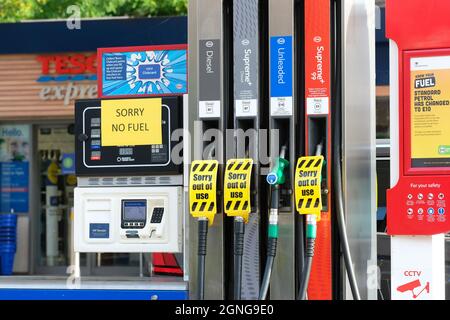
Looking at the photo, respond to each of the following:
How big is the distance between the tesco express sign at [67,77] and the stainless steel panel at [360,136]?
9.93m

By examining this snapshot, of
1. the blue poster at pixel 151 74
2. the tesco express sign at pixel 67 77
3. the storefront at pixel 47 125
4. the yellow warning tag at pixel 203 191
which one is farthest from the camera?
the tesco express sign at pixel 67 77

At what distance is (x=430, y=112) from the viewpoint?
10.5ft

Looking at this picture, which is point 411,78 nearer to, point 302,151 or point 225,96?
point 302,151

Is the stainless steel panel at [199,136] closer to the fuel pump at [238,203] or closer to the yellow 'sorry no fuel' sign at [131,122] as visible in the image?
the fuel pump at [238,203]

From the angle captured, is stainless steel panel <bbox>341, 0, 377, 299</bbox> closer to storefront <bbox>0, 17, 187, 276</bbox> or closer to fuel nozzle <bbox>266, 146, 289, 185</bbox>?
fuel nozzle <bbox>266, 146, 289, 185</bbox>

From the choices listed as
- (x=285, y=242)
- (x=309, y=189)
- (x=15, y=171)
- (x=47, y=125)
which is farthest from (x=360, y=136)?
(x=15, y=171)

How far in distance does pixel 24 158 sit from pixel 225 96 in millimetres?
10827

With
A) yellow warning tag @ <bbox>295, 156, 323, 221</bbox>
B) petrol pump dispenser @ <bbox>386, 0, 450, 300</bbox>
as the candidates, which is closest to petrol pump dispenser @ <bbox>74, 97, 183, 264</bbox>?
yellow warning tag @ <bbox>295, 156, 323, 221</bbox>

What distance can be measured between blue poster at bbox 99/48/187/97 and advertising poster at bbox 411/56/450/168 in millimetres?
1297

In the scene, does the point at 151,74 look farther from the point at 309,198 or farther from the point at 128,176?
the point at 309,198

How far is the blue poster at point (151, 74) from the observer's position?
159 inches

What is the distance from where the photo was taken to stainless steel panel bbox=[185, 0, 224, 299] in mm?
3404

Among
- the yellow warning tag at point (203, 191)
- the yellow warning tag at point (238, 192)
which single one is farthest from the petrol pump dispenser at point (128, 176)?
the yellow warning tag at point (238, 192)

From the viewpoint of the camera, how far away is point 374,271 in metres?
3.50
